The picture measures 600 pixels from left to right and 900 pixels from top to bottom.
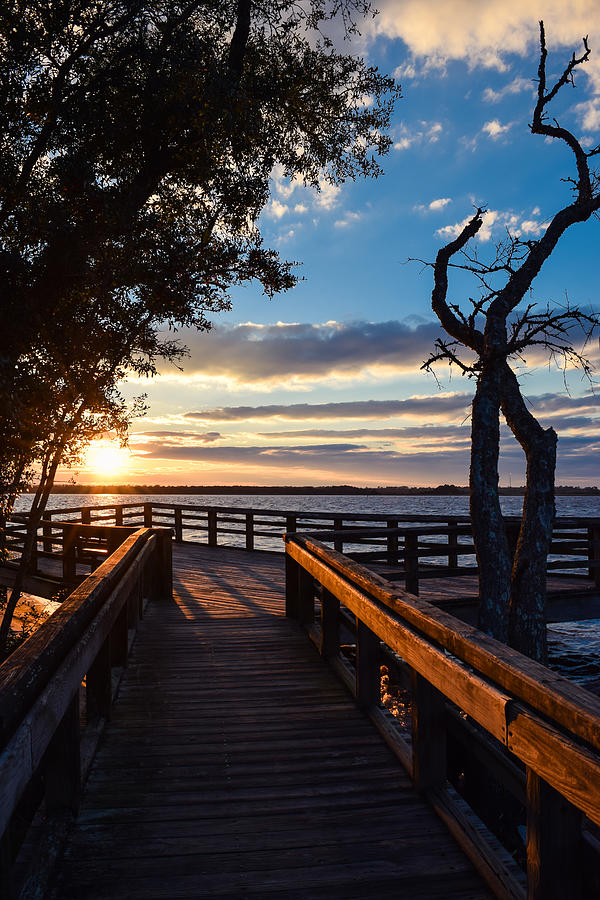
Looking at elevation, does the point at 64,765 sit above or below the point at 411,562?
below

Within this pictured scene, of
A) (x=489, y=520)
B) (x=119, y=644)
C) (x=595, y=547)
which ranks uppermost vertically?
(x=489, y=520)

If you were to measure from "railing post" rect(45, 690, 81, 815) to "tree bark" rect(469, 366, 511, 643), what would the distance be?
686cm

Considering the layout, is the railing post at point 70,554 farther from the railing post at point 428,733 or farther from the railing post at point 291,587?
the railing post at point 428,733

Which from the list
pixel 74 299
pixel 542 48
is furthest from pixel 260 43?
pixel 74 299

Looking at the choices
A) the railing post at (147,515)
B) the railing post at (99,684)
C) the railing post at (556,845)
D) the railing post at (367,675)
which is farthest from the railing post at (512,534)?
the railing post at (147,515)

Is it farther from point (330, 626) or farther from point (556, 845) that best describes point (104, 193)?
point (556, 845)

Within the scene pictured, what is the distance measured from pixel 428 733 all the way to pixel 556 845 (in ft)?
4.28

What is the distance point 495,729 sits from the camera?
2262mm

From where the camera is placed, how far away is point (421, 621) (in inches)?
128

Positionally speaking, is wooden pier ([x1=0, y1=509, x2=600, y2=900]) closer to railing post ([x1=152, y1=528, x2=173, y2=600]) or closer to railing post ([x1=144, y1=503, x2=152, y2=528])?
railing post ([x1=152, y1=528, x2=173, y2=600])

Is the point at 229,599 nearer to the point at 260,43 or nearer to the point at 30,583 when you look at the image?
the point at 30,583

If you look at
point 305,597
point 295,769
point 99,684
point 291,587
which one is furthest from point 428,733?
point 291,587

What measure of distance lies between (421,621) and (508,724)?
3.65 ft

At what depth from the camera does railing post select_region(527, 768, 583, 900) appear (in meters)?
1.99
